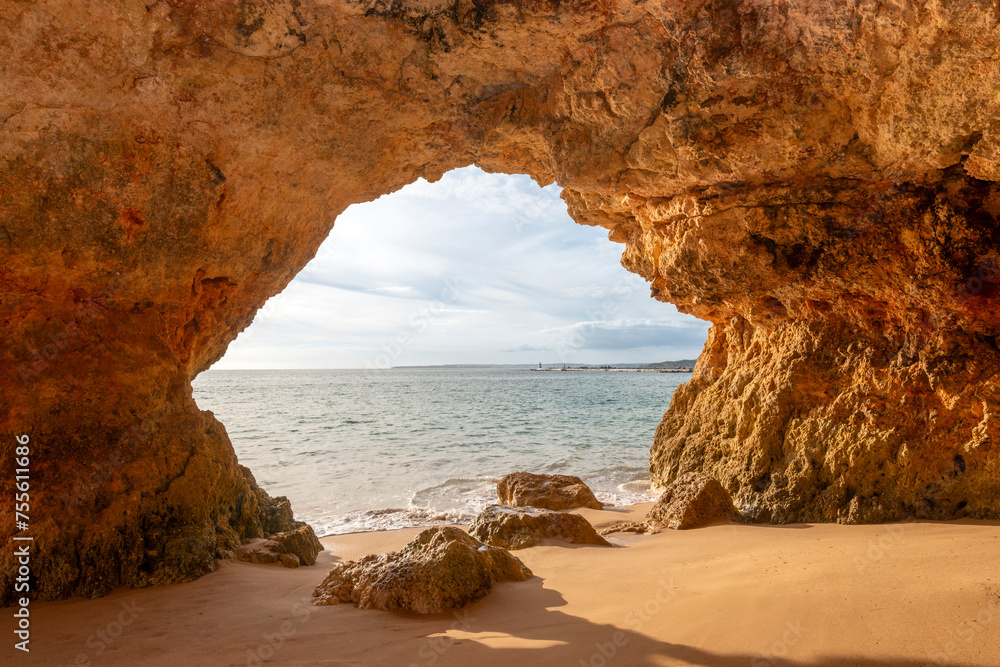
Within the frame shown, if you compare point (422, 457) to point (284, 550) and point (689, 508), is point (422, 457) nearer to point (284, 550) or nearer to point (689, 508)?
point (284, 550)

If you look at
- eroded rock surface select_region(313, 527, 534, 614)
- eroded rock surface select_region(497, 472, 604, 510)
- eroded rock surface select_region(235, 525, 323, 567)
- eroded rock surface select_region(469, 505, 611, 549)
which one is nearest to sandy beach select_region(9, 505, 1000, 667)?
eroded rock surface select_region(313, 527, 534, 614)

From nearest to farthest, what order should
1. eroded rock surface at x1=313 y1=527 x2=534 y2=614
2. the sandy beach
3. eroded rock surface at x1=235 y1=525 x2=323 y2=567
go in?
the sandy beach < eroded rock surface at x1=313 y1=527 x2=534 y2=614 < eroded rock surface at x1=235 y1=525 x2=323 y2=567

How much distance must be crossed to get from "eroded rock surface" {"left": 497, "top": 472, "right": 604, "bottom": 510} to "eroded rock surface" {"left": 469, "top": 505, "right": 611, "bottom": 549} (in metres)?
2.62

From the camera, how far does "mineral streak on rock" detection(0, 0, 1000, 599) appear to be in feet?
14.0

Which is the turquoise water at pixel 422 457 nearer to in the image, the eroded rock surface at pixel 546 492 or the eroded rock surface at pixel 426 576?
the eroded rock surface at pixel 546 492

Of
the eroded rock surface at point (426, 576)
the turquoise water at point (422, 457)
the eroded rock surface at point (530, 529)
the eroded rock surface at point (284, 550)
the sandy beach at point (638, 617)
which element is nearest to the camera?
the sandy beach at point (638, 617)

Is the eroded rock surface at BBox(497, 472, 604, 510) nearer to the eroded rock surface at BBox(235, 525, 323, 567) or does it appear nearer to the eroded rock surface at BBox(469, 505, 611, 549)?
the eroded rock surface at BBox(469, 505, 611, 549)

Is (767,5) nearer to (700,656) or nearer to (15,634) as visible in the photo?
(700,656)

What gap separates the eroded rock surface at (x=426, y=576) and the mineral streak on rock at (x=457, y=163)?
1.91 m

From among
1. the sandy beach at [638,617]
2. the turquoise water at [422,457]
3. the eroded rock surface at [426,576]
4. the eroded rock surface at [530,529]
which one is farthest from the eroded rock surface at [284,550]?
the turquoise water at [422,457]

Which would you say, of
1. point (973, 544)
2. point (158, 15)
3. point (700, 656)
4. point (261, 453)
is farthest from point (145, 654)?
point (261, 453)

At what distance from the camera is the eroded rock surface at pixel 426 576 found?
12.2 feet

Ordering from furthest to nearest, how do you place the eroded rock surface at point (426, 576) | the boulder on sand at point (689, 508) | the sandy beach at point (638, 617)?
Answer: the boulder on sand at point (689, 508) < the eroded rock surface at point (426, 576) < the sandy beach at point (638, 617)

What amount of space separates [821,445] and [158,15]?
825 centimetres
